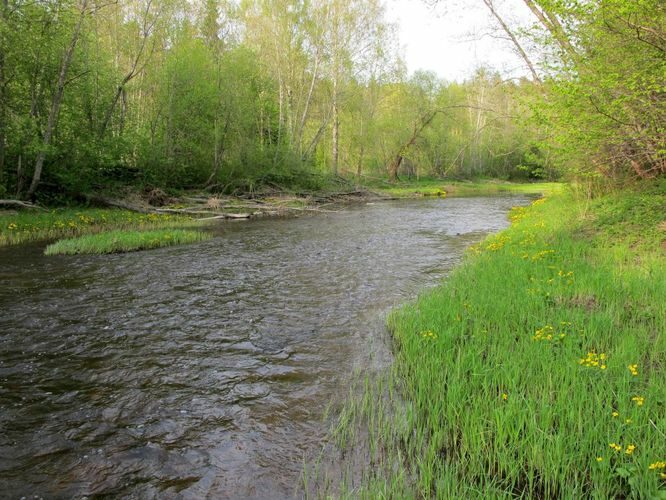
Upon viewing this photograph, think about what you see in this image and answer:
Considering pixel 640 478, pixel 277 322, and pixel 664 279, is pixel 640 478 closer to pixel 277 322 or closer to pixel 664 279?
pixel 664 279

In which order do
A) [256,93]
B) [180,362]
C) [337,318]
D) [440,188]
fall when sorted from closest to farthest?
[180,362] → [337,318] → [256,93] → [440,188]

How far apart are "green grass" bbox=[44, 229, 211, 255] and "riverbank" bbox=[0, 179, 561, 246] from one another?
2274mm

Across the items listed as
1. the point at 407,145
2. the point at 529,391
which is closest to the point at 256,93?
the point at 407,145

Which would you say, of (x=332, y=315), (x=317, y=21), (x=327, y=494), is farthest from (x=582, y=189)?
(x=317, y=21)

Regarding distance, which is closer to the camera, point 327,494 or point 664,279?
point 327,494

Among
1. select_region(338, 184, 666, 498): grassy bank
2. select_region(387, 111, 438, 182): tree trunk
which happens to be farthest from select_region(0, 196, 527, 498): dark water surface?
select_region(387, 111, 438, 182): tree trunk

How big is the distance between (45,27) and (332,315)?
58.6 feet

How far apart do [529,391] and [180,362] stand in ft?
14.8

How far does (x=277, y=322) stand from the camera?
301 inches

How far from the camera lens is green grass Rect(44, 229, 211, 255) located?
44.0ft

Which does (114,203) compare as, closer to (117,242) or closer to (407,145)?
(117,242)

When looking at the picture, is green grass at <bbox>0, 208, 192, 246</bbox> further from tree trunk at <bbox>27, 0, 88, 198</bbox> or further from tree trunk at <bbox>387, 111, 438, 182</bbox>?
tree trunk at <bbox>387, 111, 438, 182</bbox>

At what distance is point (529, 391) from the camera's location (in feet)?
14.3

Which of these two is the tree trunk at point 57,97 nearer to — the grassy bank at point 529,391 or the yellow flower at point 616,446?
the grassy bank at point 529,391
